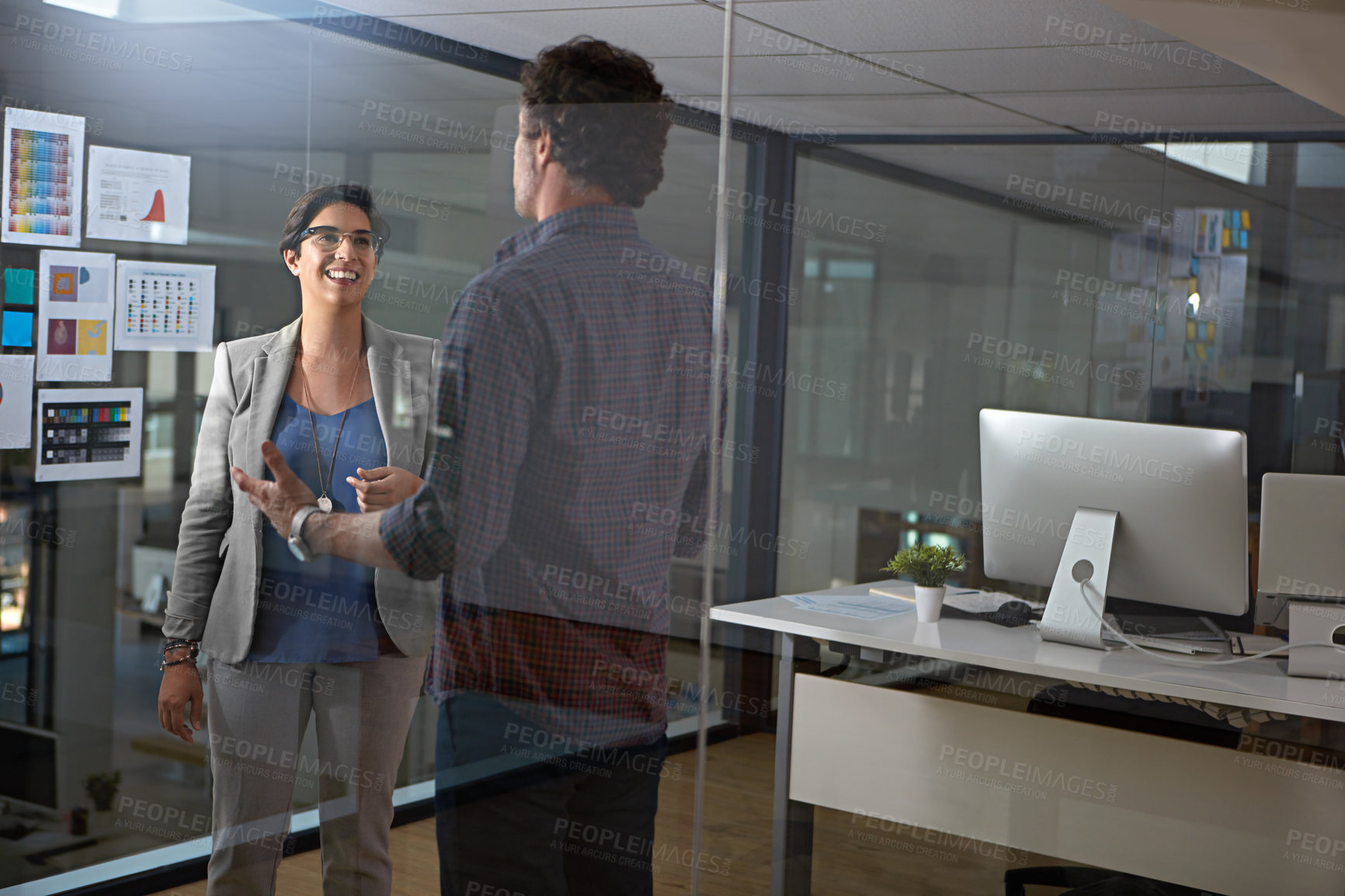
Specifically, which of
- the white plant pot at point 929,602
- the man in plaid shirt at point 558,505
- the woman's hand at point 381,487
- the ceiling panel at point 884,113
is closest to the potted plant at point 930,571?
the white plant pot at point 929,602

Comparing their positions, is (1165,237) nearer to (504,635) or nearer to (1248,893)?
(1248,893)

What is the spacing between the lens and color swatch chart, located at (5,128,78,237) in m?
2.36

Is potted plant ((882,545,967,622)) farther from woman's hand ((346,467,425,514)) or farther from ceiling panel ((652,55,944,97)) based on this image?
ceiling panel ((652,55,944,97))

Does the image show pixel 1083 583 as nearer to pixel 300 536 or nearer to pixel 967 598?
pixel 967 598

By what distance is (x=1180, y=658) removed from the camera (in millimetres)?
2545

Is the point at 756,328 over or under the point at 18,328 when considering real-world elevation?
over

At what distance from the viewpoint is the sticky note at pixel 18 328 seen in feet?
7.77

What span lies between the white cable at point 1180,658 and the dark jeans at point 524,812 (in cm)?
111

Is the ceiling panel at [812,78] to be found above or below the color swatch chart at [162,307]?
above

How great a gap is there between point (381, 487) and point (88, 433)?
0.70m

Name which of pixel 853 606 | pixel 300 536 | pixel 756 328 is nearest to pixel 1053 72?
pixel 756 328

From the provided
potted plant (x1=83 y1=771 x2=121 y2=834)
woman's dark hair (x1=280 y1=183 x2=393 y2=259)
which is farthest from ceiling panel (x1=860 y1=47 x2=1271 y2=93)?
potted plant (x1=83 y1=771 x2=121 y2=834)

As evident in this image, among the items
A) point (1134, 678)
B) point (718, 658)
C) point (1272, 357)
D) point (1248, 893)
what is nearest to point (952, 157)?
point (1272, 357)

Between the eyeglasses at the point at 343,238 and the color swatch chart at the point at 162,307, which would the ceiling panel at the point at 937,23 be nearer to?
the eyeglasses at the point at 343,238
